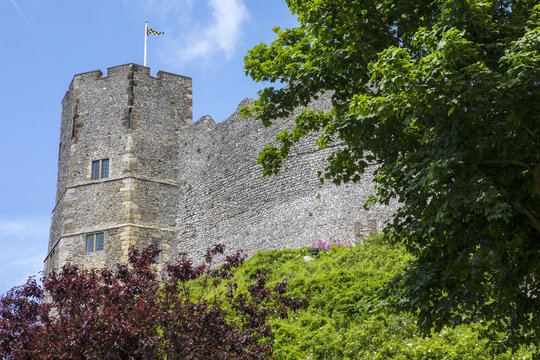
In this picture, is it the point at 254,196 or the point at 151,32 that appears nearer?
the point at 254,196

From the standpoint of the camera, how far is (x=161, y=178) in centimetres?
2592

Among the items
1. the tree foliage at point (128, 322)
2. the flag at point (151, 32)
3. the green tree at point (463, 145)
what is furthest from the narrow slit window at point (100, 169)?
the green tree at point (463, 145)

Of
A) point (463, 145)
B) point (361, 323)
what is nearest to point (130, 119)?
point (361, 323)

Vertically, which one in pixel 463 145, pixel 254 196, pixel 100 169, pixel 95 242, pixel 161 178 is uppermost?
pixel 100 169

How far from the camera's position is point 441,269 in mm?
8688

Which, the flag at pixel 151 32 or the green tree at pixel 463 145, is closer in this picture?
the green tree at pixel 463 145

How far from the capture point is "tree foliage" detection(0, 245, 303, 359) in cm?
904

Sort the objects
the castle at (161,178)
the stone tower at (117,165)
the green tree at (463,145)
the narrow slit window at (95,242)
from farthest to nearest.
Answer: the stone tower at (117,165), the narrow slit window at (95,242), the castle at (161,178), the green tree at (463,145)

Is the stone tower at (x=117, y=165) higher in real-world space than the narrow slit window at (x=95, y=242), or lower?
higher

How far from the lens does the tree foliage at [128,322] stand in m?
9.04

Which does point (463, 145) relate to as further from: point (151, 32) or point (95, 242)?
point (151, 32)

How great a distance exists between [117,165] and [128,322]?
1665cm

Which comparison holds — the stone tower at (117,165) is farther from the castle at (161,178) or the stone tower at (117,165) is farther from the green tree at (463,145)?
the green tree at (463,145)

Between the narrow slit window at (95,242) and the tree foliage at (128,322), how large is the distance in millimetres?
13217
